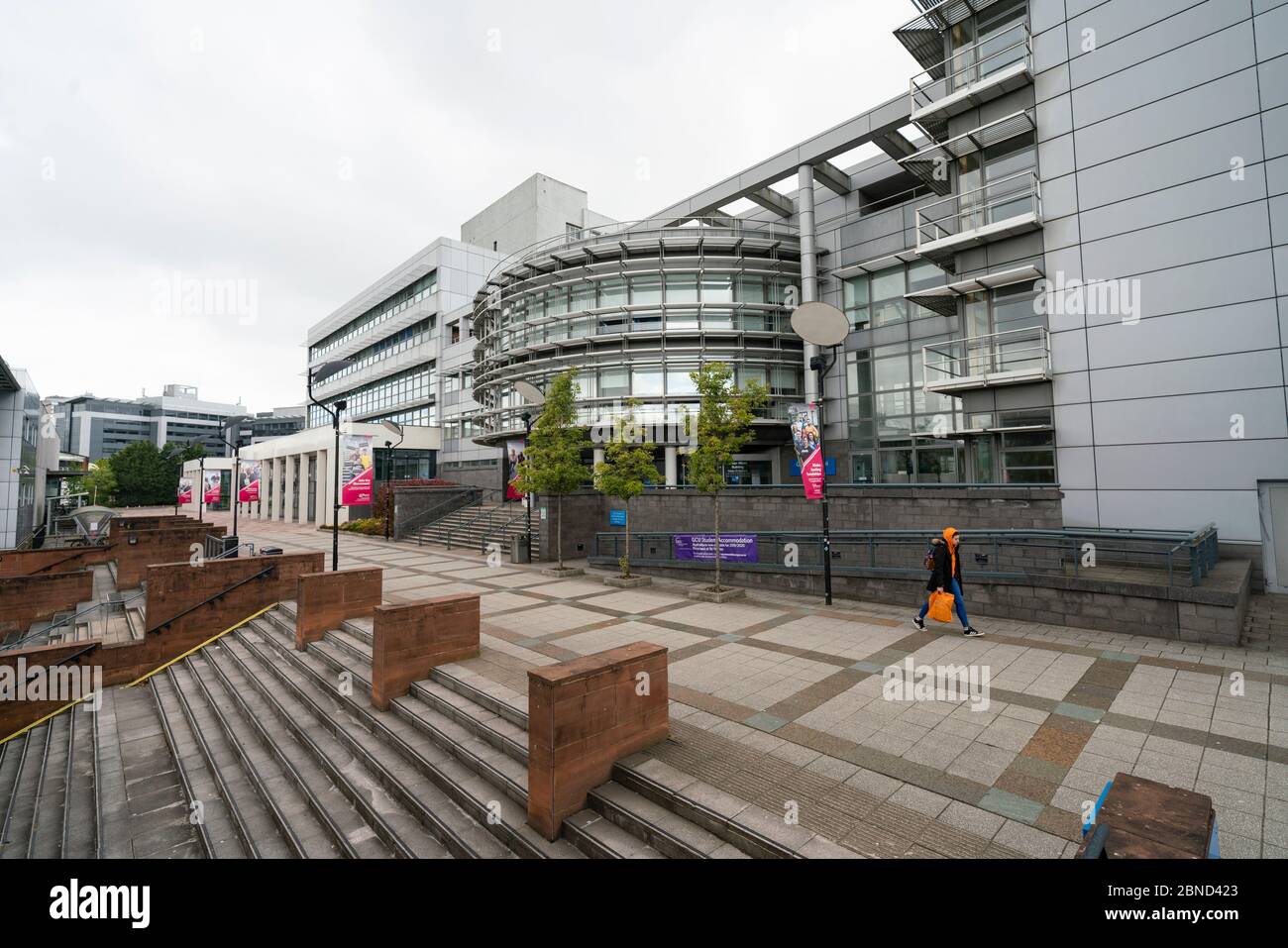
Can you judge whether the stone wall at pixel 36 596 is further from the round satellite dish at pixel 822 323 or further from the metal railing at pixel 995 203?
the metal railing at pixel 995 203

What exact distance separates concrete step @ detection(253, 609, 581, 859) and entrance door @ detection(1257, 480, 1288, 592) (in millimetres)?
17495

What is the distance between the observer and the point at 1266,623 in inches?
408

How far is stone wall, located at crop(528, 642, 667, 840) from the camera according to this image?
4773 millimetres

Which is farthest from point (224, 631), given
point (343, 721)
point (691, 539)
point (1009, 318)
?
point (1009, 318)

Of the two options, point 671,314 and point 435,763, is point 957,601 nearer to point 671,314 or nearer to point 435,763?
point 435,763

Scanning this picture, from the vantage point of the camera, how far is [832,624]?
1119 centimetres

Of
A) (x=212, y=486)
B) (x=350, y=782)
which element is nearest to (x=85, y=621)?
(x=350, y=782)

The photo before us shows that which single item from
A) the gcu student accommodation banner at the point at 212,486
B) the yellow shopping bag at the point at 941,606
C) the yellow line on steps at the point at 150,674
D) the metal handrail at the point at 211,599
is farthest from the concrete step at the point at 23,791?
the gcu student accommodation banner at the point at 212,486

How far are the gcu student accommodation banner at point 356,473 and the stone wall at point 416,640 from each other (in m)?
11.4

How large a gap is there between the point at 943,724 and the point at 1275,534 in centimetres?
1338

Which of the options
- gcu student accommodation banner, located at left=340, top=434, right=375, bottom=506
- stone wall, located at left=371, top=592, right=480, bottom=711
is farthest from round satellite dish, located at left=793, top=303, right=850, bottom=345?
gcu student accommodation banner, located at left=340, top=434, right=375, bottom=506

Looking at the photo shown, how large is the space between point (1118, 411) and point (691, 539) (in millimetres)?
12255
